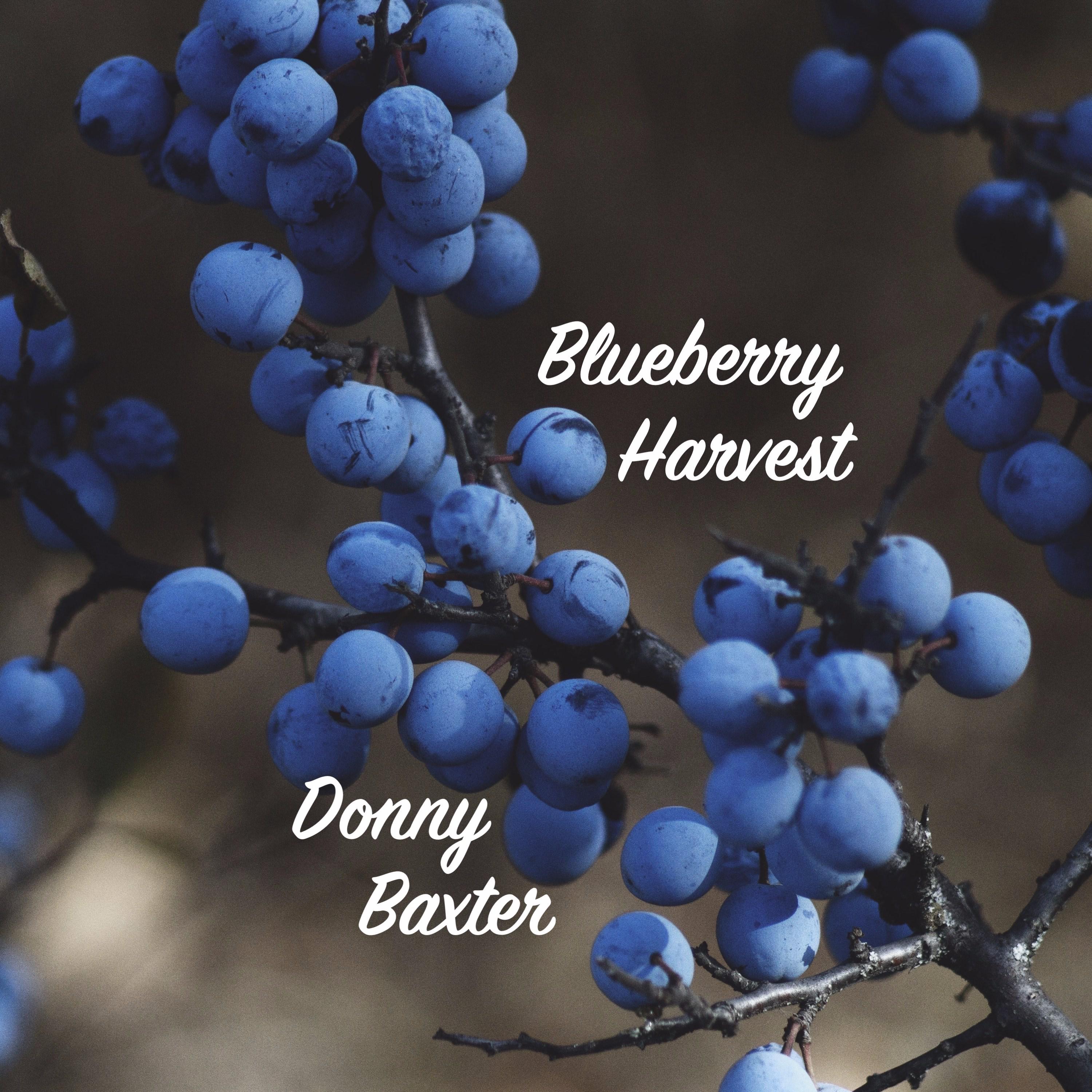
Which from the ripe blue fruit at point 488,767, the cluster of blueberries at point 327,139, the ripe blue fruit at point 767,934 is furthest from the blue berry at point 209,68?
the ripe blue fruit at point 767,934

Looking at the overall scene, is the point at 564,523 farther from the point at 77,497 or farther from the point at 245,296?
the point at 245,296

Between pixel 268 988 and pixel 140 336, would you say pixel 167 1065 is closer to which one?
pixel 268 988

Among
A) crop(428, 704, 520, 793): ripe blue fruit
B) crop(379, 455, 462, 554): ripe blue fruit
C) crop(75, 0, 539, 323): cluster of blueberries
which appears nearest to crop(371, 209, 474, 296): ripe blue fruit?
crop(75, 0, 539, 323): cluster of blueberries

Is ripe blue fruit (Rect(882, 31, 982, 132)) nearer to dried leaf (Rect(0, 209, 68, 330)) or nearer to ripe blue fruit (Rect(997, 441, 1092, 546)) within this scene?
ripe blue fruit (Rect(997, 441, 1092, 546))

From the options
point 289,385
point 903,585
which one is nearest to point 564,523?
point 289,385

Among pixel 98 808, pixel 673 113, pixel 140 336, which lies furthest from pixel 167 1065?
pixel 673 113

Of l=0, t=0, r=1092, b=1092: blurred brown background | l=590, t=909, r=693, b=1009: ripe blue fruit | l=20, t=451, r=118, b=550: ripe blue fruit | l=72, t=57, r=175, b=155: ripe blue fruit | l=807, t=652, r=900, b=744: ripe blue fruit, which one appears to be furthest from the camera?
l=0, t=0, r=1092, b=1092: blurred brown background
